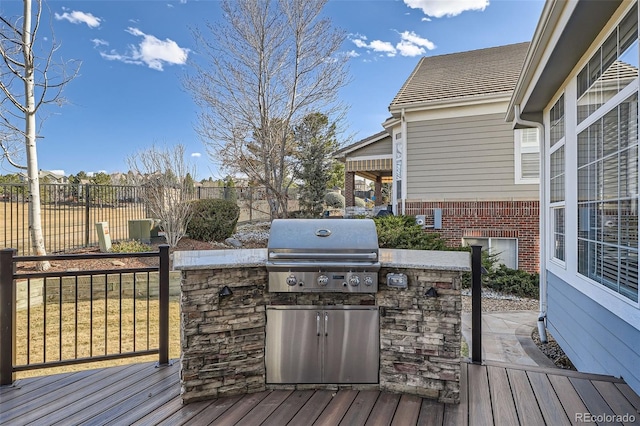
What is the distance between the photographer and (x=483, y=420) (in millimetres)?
2051

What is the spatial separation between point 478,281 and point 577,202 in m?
1.42

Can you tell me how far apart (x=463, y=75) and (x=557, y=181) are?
537cm

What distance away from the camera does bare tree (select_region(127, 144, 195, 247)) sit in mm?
8062

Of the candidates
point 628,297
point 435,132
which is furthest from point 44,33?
point 628,297

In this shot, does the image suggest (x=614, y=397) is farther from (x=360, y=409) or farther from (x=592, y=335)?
(x=360, y=409)

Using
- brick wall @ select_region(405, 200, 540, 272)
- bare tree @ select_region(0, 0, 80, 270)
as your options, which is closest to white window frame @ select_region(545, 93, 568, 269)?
brick wall @ select_region(405, 200, 540, 272)

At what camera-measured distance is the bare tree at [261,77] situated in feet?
26.7

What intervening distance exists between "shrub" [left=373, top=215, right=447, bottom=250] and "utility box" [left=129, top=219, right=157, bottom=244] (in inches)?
222

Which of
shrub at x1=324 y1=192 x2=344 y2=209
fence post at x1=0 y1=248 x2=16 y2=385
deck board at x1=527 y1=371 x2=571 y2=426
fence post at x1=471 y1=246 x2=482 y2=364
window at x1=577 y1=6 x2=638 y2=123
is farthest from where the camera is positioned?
shrub at x1=324 y1=192 x2=344 y2=209

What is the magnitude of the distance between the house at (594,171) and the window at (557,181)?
2 centimetres

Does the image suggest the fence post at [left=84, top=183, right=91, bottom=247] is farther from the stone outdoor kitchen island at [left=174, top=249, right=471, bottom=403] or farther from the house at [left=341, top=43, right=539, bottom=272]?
the house at [left=341, top=43, right=539, bottom=272]

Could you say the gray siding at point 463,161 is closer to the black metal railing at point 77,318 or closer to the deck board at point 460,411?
the deck board at point 460,411

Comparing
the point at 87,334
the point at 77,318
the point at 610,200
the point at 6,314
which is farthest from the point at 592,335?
the point at 87,334

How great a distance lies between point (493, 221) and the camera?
24.1 feet
